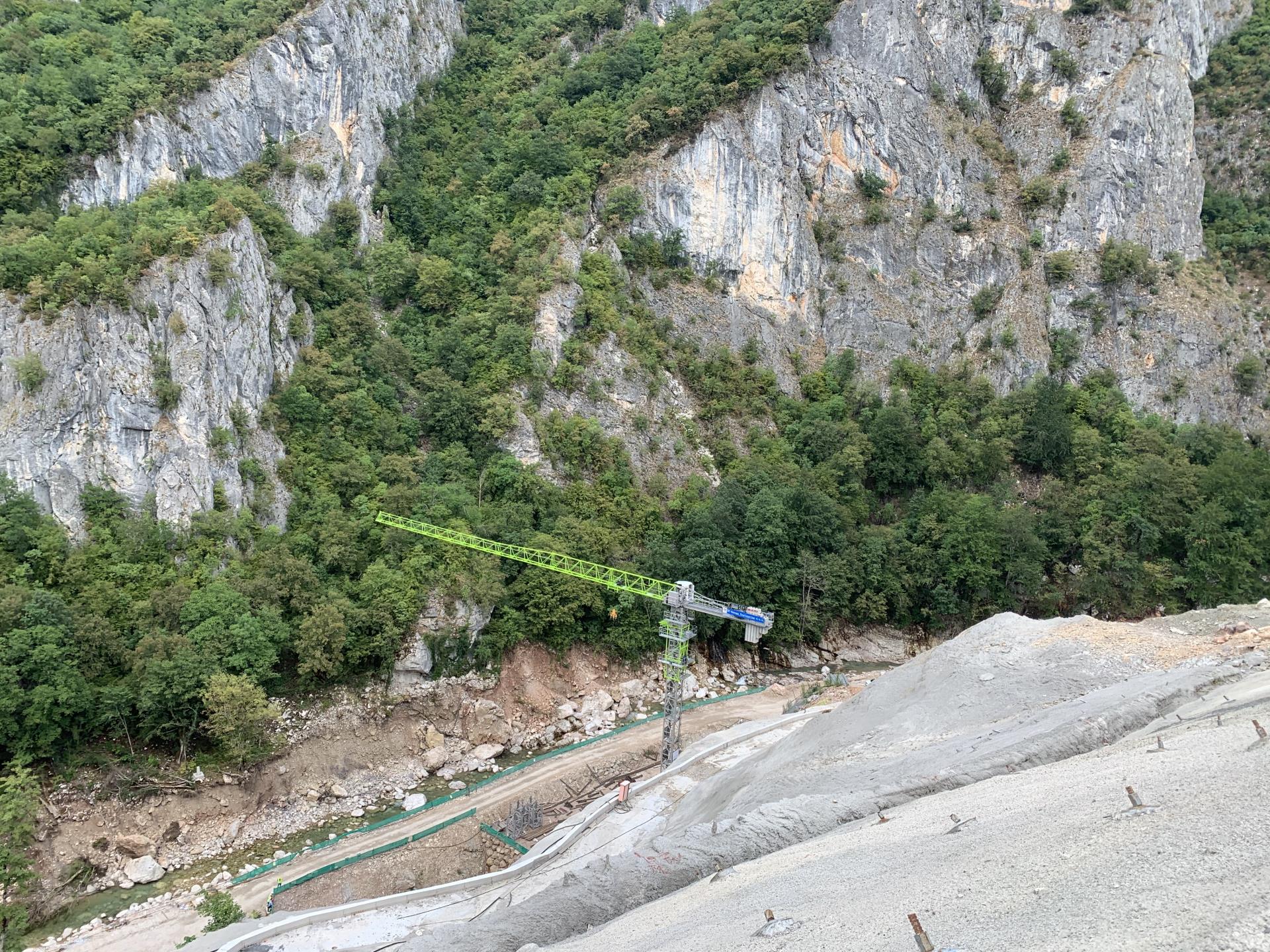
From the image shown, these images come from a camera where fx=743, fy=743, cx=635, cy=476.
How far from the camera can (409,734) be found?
3303cm

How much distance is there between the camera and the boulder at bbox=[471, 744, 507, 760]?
32469 mm

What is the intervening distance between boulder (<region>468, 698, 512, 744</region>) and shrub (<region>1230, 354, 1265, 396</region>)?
5880cm

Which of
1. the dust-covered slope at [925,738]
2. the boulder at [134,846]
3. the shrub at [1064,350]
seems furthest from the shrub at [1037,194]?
the boulder at [134,846]

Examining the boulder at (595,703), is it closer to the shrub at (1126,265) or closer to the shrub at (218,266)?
the shrub at (218,266)

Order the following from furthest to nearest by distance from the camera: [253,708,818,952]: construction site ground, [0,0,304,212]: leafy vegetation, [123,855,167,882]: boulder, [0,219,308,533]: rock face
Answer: [0,0,304,212]: leafy vegetation, [0,219,308,533]: rock face, [123,855,167,882]: boulder, [253,708,818,952]: construction site ground

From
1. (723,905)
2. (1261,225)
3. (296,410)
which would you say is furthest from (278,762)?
(1261,225)

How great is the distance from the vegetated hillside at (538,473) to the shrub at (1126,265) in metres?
0.27

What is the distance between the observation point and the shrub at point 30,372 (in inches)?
1291

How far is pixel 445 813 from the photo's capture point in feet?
90.2

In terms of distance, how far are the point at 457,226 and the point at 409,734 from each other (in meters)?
38.8

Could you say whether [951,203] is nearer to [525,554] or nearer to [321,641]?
[525,554]

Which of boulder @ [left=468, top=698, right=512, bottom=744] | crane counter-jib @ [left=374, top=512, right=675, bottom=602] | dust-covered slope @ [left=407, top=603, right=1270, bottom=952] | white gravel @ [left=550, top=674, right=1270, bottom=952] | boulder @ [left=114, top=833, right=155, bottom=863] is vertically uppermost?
crane counter-jib @ [left=374, top=512, right=675, bottom=602]

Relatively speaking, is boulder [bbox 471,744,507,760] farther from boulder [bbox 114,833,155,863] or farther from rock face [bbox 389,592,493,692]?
boulder [bbox 114,833,155,863]

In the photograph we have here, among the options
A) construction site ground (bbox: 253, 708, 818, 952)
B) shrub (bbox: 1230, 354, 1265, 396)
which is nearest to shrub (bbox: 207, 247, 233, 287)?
construction site ground (bbox: 253, 708, 818, 952)
